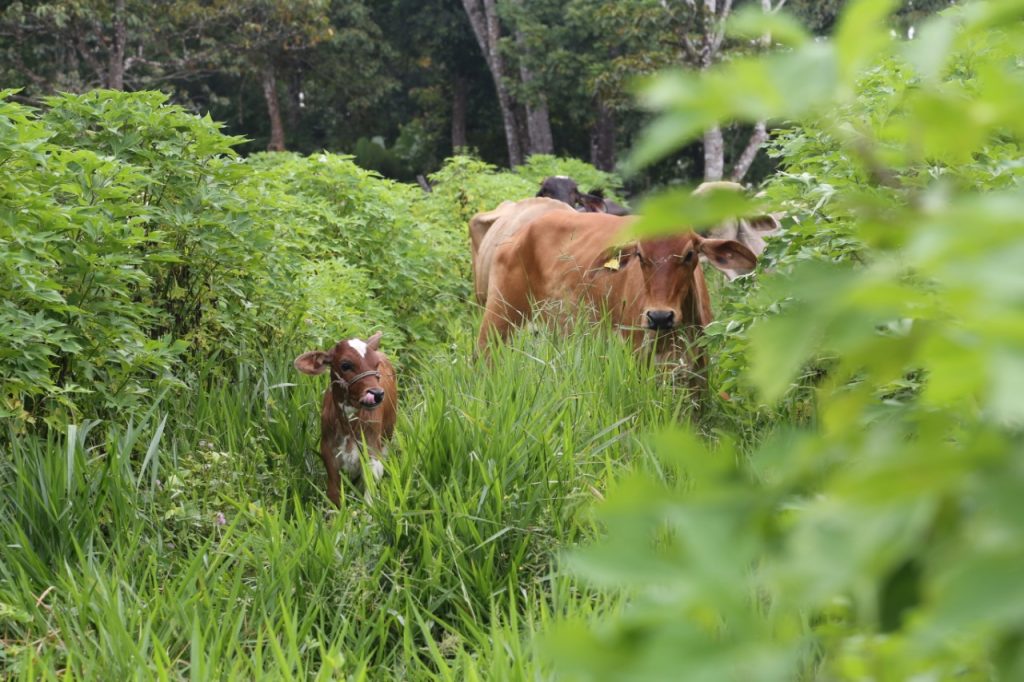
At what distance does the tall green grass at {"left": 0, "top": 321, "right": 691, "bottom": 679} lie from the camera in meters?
3.12

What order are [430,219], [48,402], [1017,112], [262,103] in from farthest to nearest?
[262,103]
[430,219]
[48,402]
[1017,112]

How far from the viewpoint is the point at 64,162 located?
15.6ft

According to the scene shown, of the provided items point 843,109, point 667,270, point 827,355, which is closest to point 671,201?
point 843,109

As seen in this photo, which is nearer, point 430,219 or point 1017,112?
point 1017,112

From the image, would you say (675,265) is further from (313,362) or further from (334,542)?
(334,542)

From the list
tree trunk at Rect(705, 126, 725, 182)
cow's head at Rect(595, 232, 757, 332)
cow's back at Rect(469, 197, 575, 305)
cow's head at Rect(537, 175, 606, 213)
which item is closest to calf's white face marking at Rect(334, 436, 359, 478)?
cow's head at Rect(595, 232, 757, 332)

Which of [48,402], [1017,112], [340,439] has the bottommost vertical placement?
[340,439]

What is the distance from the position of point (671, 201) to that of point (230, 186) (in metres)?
5.42

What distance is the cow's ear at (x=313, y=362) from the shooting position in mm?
5102

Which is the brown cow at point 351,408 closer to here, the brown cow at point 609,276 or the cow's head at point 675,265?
the brown cow at point 609,276

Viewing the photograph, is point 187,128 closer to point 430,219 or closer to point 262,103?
point 430,219

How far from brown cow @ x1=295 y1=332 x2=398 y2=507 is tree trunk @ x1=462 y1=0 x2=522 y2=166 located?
20.5 meters

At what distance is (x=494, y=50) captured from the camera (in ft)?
82.0

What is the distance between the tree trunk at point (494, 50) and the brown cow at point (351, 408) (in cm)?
2052
